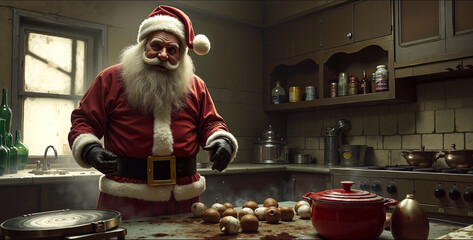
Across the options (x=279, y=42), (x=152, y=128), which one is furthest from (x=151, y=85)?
(x=279, y=42)

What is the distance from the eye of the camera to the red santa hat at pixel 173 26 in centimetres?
183

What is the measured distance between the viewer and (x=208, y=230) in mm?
1137

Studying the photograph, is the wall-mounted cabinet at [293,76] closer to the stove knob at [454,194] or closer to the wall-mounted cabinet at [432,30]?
the wall-mounted cabinet at [432,30]

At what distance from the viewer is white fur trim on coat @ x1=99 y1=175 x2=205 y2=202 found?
5.36 ft

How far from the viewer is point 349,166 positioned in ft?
11.0

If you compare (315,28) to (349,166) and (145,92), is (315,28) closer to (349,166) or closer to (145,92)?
(349,166)

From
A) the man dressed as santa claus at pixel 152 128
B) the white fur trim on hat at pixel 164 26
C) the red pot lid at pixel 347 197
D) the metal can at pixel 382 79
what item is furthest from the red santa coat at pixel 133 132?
the metal can at pixel 382 79

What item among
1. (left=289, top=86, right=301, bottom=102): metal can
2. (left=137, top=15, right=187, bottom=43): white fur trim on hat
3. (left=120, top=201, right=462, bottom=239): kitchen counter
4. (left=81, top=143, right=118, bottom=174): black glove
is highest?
(left=137, top=15, right=187, bottom=43): white fur trim on hat

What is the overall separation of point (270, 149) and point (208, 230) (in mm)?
2701

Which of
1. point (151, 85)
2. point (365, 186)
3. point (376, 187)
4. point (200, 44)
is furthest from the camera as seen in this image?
point (365, 186)

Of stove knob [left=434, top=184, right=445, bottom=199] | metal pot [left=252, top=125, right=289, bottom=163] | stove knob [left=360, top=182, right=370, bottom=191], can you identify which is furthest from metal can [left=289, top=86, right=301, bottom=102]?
stove knob [left=434, top=184, right=445, bottom=199]

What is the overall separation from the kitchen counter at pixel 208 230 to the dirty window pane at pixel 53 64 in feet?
7.27

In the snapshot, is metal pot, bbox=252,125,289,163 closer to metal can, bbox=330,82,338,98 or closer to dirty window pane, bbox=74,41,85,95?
metal can, bbox=330,82,338,98

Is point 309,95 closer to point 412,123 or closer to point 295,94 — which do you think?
point 295,94
